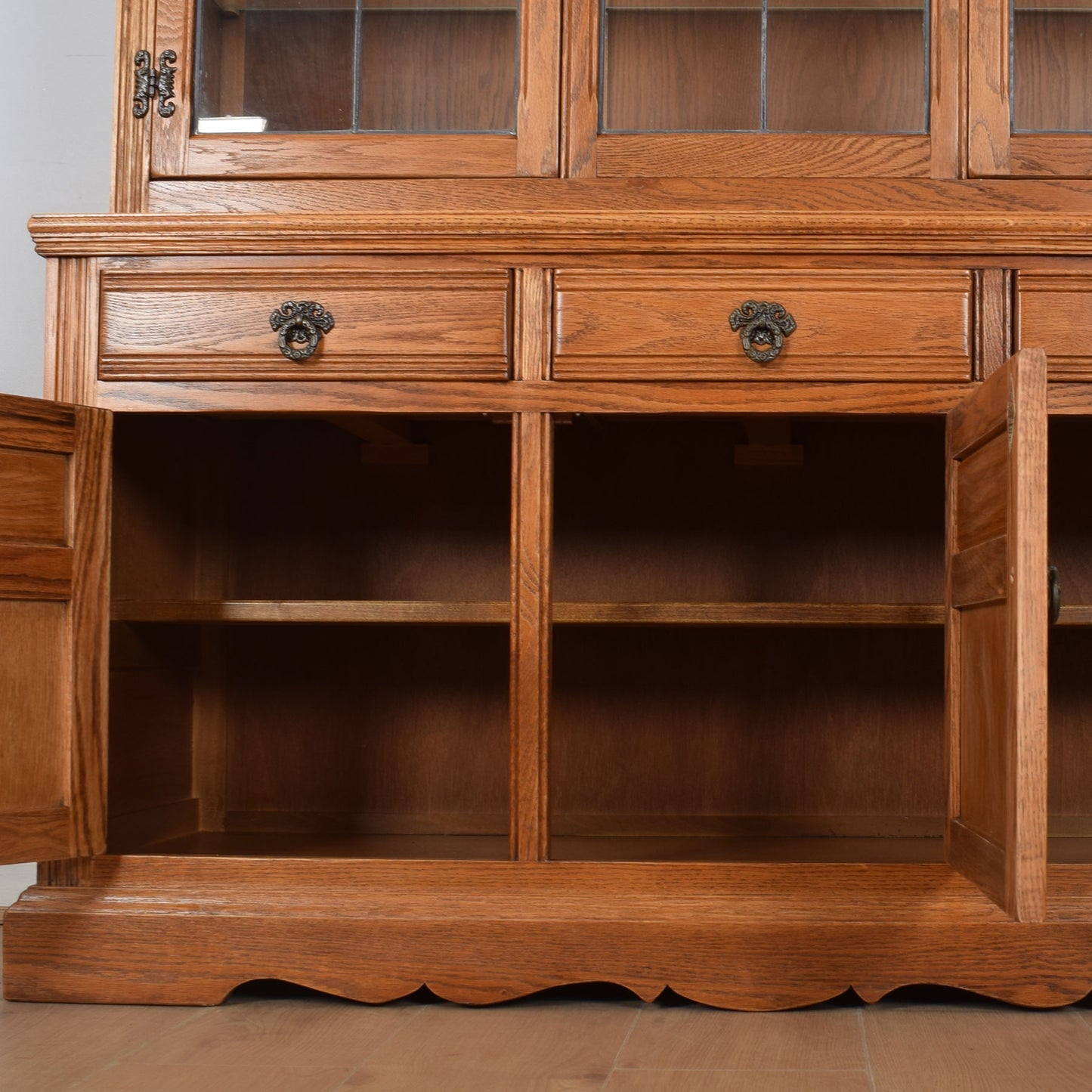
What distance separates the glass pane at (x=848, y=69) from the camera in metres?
1.70

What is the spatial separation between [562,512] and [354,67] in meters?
0.74

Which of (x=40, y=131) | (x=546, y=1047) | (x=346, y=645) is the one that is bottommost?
(x=546, y=1047)

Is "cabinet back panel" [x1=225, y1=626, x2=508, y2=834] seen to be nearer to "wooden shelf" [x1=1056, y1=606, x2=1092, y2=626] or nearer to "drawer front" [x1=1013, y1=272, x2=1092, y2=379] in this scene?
"wooden shelf" [x1=1056, y1=606, x2=1092, y2=626]

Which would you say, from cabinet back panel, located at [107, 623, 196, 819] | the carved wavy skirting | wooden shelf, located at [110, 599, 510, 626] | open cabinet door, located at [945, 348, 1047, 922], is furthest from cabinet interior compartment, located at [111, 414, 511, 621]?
open cabinet door, located at [945, 348, 1047, 922]

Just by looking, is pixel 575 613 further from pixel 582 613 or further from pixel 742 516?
pixel 742 516

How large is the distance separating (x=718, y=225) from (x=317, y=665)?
40.5 inches

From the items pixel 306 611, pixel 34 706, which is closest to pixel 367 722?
pixel 306 611

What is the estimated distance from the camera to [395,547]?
2098mm

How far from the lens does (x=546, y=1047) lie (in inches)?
49.8

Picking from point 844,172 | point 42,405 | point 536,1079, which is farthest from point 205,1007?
point 844,172

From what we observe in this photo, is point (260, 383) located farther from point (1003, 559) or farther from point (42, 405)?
point (1003, 559)

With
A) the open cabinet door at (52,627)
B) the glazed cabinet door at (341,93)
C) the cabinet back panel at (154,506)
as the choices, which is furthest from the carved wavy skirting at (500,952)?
the glazed cabinet door at (341,93)

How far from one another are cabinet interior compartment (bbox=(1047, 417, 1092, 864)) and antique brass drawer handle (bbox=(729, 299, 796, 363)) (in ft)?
2.41

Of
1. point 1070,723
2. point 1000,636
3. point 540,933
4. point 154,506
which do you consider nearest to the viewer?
point 1000,636
